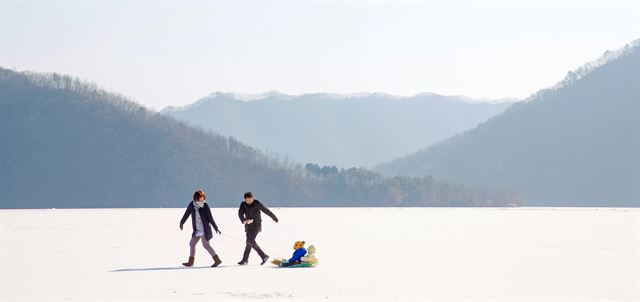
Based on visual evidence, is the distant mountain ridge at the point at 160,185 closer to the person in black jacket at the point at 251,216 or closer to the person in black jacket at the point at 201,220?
the person in black jacket at the point at 251,216

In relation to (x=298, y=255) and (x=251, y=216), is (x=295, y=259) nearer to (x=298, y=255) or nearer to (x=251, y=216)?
(x=298, y=255)

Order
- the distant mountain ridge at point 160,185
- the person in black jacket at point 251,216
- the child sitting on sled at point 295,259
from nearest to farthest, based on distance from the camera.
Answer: the child sitting on sled at point 295,259 < the person in black jacket at point 251,216 < the distant mountain ridge at point 160,185

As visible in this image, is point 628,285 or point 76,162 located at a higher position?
point 76,162

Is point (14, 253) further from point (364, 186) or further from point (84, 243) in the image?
point (364, 186)

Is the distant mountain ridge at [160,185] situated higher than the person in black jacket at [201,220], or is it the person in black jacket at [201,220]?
the distant mountain ridge at [160,185]

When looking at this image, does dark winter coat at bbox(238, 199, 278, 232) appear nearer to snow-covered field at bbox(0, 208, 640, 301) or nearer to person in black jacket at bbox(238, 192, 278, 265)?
person in black jacket at bbox(238, 192, 278, 265)

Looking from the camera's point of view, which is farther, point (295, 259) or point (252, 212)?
point (252, 212)

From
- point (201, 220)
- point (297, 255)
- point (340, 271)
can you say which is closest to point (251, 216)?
point (201, 220)

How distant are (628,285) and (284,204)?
173562mm

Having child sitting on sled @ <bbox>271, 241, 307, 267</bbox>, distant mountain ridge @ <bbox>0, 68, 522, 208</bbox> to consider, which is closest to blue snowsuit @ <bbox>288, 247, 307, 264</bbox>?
child sitting on sled @ <bbox>271, 241, 307, 267</bbox>

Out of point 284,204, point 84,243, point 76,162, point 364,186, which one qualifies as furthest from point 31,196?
point 84,243

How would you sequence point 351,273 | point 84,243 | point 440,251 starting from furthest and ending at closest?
point 84,243 < point 440,251 < point 351,273

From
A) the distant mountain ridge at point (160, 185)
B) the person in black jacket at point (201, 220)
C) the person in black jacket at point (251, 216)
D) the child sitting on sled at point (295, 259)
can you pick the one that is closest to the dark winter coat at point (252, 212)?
the person in black jacket at point (251, 216)

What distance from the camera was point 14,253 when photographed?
24.4 meters
